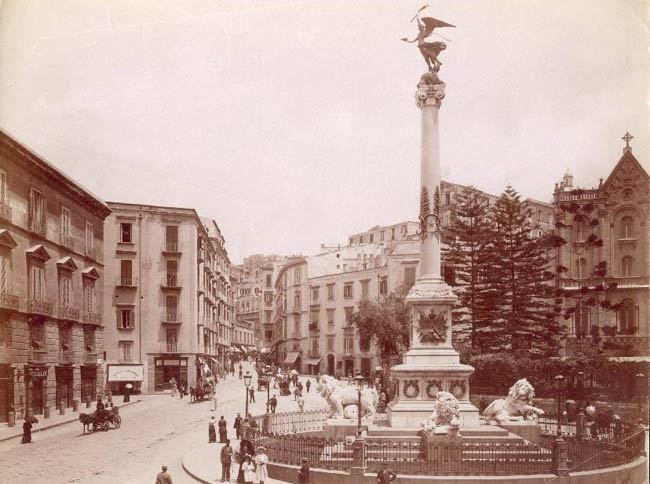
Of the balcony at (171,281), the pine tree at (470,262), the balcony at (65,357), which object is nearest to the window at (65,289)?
the balcony at (65,357)

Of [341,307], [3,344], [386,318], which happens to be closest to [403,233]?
[341,307]

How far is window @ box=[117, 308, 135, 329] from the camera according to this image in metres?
38.3

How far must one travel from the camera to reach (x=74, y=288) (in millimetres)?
28578

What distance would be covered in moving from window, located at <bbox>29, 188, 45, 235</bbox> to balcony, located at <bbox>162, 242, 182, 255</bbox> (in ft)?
58.4

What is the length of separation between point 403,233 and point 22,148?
59.5m

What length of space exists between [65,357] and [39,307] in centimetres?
668

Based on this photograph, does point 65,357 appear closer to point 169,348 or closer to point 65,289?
point 65,289

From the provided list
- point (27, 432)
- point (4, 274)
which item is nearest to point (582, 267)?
point (27, 432)

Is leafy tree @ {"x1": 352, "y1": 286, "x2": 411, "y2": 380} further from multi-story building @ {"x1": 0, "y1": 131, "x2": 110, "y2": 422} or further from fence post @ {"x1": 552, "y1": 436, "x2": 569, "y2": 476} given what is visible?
fence post @ {"x1": 552, "y1": 436, "x2": 569, "y2": 476}

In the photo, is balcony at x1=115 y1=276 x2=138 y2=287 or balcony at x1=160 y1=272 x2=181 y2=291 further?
balcony at x1=160 y1=272 x2=181 y2=291

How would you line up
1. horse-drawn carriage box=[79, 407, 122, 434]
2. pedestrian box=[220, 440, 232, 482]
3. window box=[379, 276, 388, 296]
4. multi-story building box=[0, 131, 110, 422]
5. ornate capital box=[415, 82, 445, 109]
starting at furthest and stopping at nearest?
window box=[379, 276, 388, 296], horse-drawn carriage box=[79, 407, 122, 434], ornate capital box=[415, 82, 445, 109], multi-story building box=[0, 131, 110, 422], pedestrian box=[220, 440, 232, 482]

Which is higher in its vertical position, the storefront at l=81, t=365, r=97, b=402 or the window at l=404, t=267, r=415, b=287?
the window at l=404, t=267, r=415, b=287

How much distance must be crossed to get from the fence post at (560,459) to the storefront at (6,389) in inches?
492

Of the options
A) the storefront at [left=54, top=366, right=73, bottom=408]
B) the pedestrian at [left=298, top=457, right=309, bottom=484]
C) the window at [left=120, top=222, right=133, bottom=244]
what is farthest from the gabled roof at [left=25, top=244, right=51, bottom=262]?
the window at [left=120, top=222, right=133, bottom=244]
